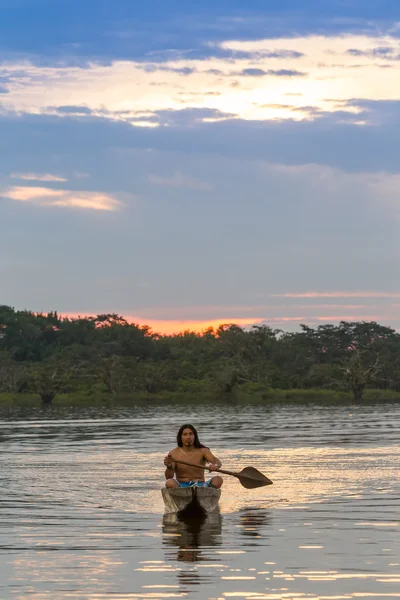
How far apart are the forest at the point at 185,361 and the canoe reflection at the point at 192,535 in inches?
2721

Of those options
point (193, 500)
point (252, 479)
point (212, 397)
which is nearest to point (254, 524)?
point (193, 500)

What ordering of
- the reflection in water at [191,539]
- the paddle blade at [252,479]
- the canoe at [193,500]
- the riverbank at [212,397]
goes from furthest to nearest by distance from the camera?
the riverbank at [212,397] < the paddle blade at [252,479] < the canoe at [193,500] < the reflection in water at [191,539]

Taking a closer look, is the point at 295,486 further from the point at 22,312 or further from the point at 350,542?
the point at 22,312

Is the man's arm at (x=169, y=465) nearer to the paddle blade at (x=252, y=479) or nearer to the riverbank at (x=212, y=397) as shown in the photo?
the paddle blade at (x=252, y=479)


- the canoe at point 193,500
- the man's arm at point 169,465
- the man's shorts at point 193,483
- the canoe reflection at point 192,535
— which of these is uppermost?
the man's arm at point 169,465

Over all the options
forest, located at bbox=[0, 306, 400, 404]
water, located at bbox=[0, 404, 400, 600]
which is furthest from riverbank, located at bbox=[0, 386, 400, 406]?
water, located at bbox=[0, 404, 400, 600]

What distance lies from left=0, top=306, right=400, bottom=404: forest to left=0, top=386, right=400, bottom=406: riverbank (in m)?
0.29

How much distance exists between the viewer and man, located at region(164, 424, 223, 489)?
65.3 feet

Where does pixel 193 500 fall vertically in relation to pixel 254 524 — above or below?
above

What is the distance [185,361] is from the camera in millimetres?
108500

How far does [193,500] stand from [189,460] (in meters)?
1.19

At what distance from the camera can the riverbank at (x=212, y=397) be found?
3632 inches

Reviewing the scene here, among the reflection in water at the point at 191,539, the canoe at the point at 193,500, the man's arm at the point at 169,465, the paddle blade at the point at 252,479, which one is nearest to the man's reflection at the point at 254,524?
the reflection in water at the point at 191,539

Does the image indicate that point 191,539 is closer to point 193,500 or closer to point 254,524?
point 254,524
